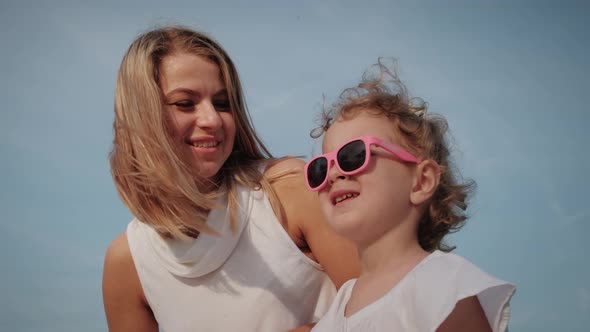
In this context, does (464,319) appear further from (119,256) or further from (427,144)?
(119,256)

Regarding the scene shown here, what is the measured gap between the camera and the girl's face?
232 cm

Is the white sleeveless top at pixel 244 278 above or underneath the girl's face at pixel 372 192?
underneath

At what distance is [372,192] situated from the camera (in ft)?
7.61

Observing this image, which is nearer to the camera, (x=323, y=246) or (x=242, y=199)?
(x=323, y=246)

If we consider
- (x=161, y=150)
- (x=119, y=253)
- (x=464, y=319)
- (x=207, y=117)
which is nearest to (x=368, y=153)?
(x=464, y=319)

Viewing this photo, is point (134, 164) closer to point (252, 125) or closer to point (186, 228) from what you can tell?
point (186, 228)

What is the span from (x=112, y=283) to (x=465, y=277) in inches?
104

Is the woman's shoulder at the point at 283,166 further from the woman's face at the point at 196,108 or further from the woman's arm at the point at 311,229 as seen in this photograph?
the woman's face at the point at 196,108

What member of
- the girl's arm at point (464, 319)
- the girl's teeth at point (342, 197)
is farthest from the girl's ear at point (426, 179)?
the girl's arm at point (464, 319)

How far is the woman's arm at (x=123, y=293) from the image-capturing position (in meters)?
3.71

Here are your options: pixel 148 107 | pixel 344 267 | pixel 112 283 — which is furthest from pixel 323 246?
pixel 112 283

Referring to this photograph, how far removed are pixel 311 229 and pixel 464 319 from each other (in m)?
1.39

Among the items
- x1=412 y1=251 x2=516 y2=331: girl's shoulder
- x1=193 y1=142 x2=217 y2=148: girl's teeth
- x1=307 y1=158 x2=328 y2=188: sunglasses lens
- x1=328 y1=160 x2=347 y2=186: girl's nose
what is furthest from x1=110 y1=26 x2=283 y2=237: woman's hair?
x1=412 y1=251 x2=516 y2=331: girl's shoulder

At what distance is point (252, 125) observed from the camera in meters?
3.61
